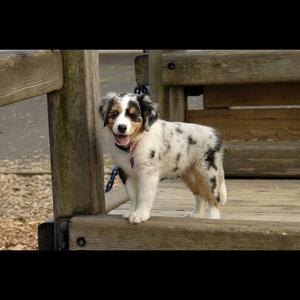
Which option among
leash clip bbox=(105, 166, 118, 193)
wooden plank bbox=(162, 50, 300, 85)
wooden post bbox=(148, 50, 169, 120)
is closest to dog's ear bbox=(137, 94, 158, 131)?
leash clip bbox=(105, 166, 118, 193)

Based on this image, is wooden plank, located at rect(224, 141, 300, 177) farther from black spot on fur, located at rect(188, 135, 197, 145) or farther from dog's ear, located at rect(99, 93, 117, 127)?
dog's ear, located at rect(99, 93, 117, 127)

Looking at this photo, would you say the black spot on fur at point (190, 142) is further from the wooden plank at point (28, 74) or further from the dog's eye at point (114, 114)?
the wooden plank at point (28, 74)

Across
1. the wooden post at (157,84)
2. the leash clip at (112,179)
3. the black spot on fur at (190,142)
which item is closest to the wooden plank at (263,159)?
the wooden post at (157,84)

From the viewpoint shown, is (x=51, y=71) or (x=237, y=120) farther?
(x=237, y=120)

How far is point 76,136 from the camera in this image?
375 centimetres

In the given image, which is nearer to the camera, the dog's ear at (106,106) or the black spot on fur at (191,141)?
the dog's ear at (106,106)

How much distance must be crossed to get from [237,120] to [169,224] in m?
2.38

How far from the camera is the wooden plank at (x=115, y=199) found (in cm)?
480

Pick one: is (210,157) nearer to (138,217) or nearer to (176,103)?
(138,217)

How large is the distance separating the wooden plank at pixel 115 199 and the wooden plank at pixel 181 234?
940 mm
